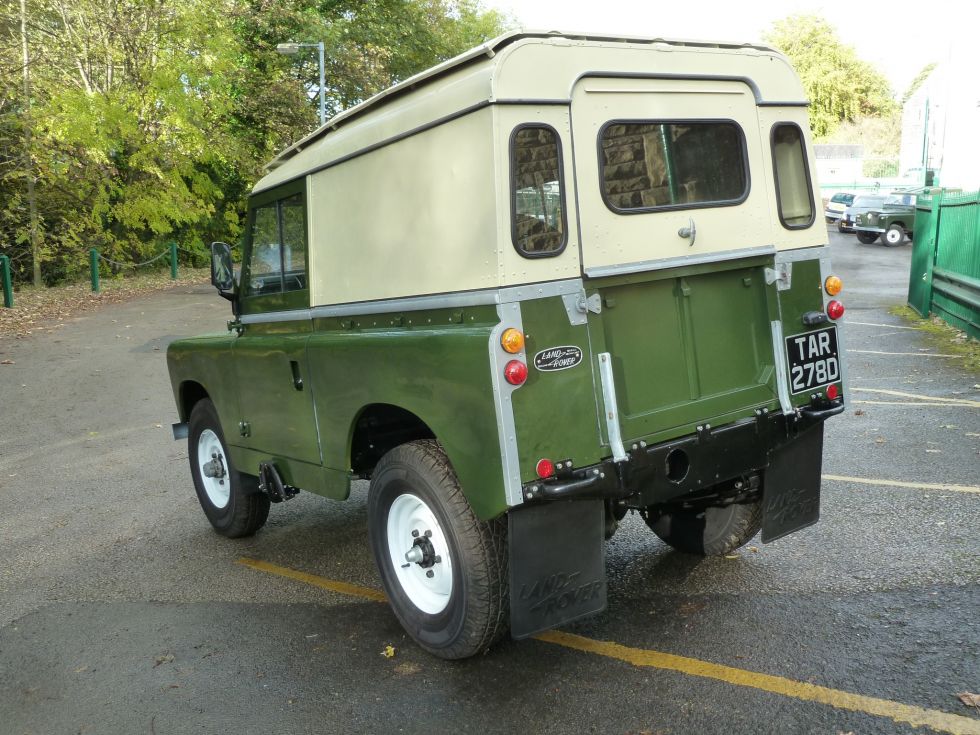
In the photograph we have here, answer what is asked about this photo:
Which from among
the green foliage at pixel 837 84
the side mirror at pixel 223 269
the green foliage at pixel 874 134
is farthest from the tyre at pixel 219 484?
the green foliage at pixel 837 84

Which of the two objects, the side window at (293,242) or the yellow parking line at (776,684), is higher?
the side window at (293,242)

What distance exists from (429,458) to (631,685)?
4.14 feet

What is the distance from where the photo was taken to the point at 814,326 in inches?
174

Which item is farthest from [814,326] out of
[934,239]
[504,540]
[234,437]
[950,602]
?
[934,239]

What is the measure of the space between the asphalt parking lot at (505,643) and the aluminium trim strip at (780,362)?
100cm

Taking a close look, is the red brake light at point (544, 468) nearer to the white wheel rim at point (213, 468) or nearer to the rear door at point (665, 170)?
the rear door at point (665, 170)

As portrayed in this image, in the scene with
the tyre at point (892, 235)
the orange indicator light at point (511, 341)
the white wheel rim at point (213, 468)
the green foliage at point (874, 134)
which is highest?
the green foliage at point (874, 134)

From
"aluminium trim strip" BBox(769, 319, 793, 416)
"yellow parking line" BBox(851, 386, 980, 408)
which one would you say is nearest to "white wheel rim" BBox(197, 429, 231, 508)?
"aluminium trim strip" BBox(769, 319, 793, 416)

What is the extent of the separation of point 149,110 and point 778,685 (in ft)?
79.8

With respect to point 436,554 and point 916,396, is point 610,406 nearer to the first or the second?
point 436,554

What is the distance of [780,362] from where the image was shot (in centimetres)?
431

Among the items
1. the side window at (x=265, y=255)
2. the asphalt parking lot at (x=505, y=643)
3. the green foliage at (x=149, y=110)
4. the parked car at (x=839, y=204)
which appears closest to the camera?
the asphalt parking lot at (x=505, y=643)

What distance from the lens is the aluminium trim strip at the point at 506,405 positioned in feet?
11.5

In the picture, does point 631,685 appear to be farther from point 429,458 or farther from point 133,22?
point 133,22
